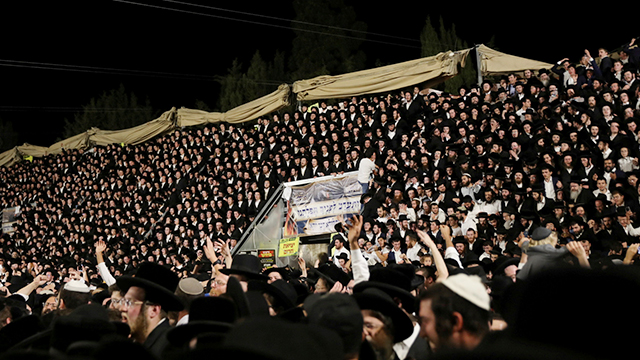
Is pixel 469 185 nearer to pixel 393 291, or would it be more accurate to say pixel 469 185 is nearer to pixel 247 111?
pixel 393 291

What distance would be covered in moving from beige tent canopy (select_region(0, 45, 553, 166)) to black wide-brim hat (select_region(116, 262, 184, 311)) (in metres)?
11.3

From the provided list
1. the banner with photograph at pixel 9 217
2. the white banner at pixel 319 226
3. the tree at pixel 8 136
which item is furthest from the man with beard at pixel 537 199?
the tree at pixel 8 136

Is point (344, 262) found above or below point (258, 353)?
below

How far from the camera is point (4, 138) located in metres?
43.8

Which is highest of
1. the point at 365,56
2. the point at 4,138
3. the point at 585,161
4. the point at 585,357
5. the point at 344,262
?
the point at 365,56

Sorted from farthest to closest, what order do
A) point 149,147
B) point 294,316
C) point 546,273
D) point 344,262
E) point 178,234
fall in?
point 149,147
point 178,234
point 344,262
point 294,316
point 546,273

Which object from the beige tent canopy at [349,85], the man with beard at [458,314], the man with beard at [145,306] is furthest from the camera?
the beige tent canopy at [349,85]

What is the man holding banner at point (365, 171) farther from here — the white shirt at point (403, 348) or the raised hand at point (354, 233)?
the white shirt at point (403, 348)

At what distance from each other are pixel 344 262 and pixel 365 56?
26.0 m

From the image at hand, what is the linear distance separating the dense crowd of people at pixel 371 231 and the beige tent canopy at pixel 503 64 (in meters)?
0.64

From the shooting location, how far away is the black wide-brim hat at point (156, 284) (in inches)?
149

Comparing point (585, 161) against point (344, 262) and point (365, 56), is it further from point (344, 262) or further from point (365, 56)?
point (365, 56)

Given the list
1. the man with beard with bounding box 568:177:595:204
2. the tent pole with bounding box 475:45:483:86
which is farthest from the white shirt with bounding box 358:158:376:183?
the man with beard with bounding box 568:177:595:204

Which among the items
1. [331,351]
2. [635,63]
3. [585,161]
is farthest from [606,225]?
[331,351]
